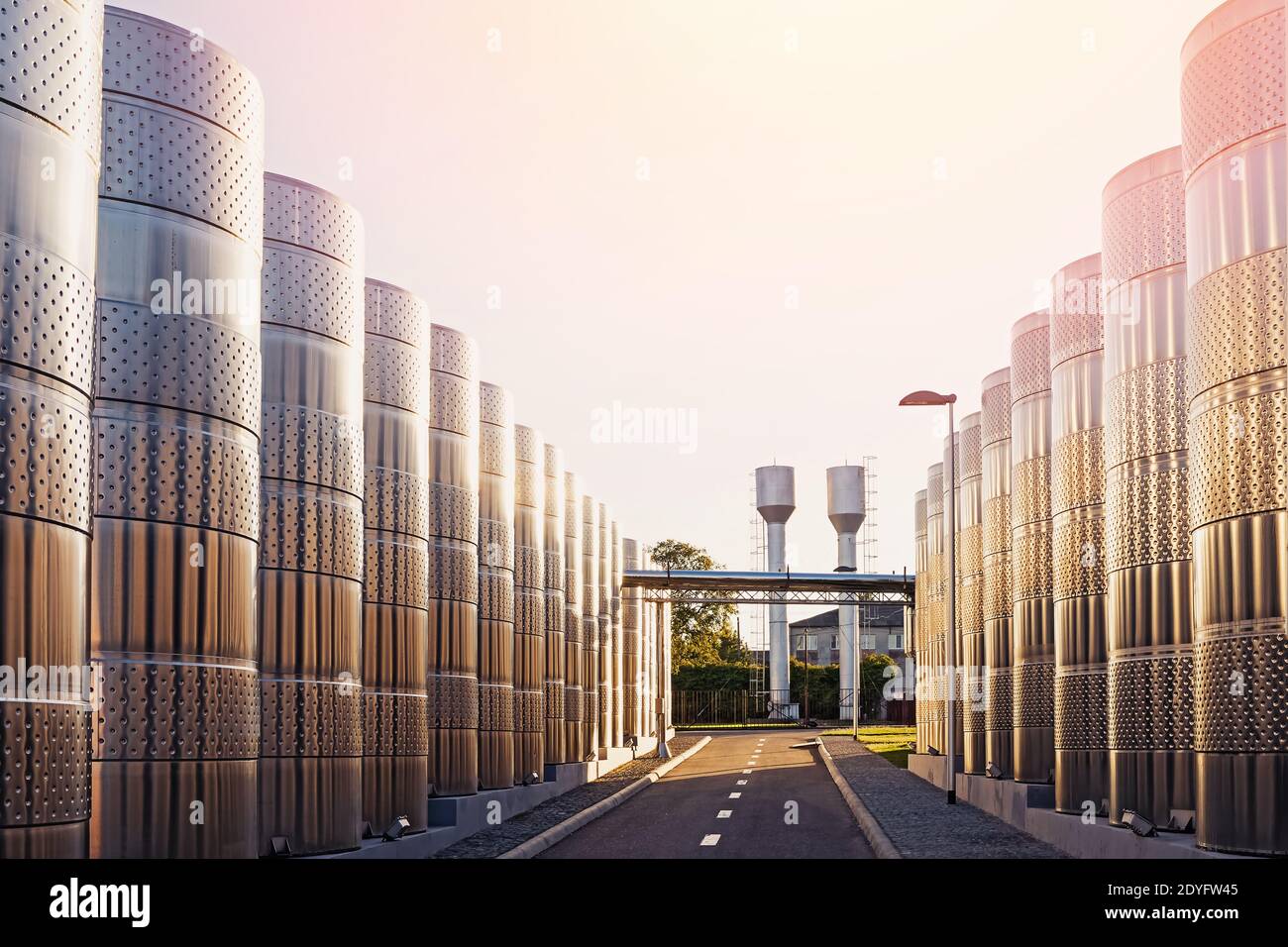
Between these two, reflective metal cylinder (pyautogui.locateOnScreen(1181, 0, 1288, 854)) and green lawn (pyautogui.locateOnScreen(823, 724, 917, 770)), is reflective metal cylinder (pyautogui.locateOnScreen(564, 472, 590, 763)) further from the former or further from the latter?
reflective metal cylinder (pyautogui.locateOnScreen(1181, 0, 1288, 854))

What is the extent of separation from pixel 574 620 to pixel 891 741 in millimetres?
28254

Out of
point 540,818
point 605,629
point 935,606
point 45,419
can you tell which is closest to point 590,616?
point 605,629

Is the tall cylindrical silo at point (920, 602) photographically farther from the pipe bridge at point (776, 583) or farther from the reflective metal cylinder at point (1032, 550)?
the reflective metal cylinder at point (1032, 550)

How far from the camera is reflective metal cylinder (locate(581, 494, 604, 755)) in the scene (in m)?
52.4

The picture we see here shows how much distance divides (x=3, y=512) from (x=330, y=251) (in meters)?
10.2

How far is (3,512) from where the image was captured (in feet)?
33.1

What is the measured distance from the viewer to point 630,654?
68.9 meters

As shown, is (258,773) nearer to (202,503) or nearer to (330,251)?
(202,503)

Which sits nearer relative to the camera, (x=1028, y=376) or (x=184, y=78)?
(x=184, y=78)

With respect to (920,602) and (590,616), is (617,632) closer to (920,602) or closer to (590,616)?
(590,616)

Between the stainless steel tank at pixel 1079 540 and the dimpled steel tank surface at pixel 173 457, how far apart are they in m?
12.9

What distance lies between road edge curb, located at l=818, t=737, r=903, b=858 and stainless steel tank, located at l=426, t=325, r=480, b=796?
288 inches

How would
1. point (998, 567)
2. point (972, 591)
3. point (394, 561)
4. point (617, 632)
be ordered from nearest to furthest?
1. point (394, 561)
2. point (998, 567)
3. point (972, 591)
4. point (617, 632)
